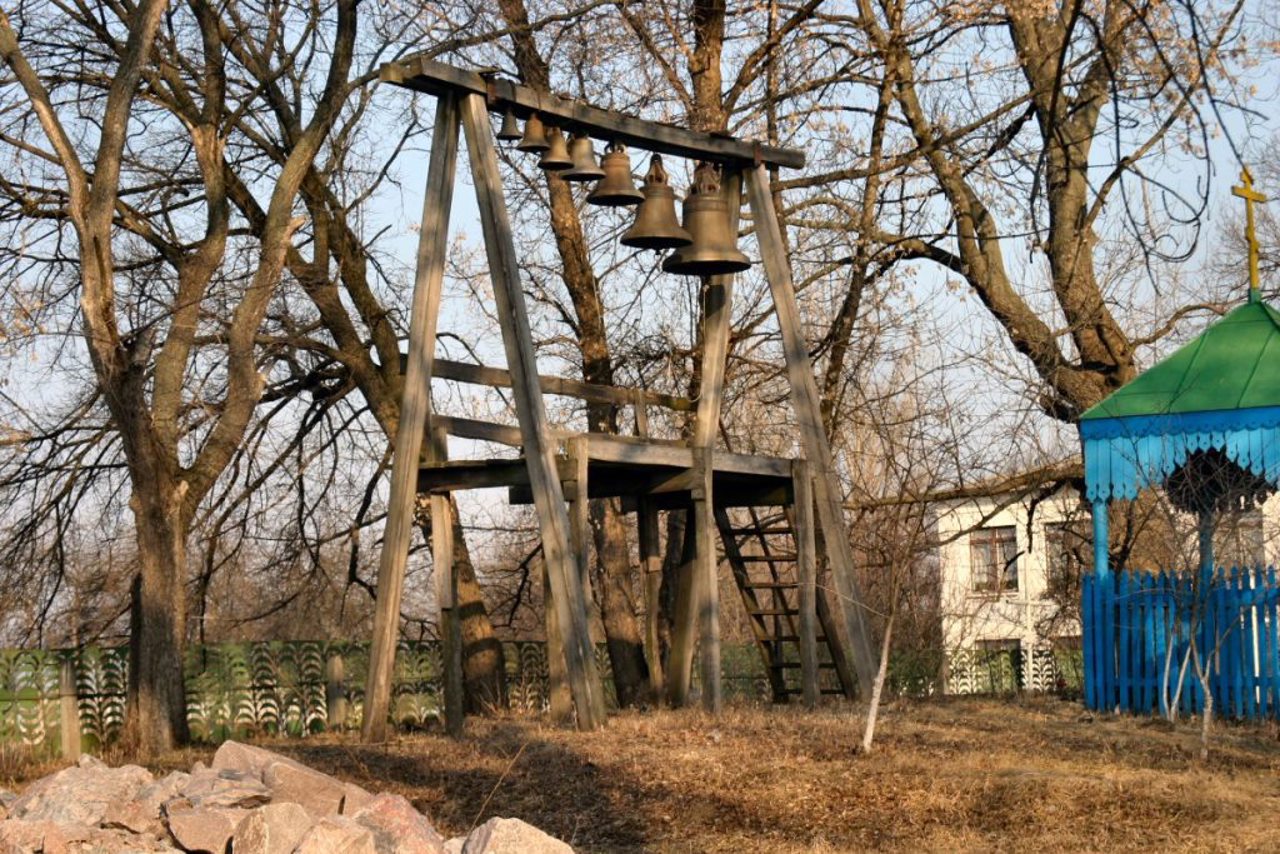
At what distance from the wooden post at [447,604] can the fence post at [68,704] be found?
4.84 m

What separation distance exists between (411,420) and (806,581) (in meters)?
3.48

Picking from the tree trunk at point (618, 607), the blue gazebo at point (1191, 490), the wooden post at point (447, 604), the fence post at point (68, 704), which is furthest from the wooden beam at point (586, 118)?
the fence post at point (68, 704)

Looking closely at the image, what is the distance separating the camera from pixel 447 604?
12.1m

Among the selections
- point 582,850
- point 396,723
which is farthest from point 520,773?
point 396,723

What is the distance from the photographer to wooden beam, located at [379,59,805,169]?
11.5 meters

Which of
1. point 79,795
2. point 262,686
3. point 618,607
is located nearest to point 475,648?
point 618,607

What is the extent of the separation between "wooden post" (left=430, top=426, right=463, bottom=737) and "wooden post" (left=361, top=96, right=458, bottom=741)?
41 centimetres

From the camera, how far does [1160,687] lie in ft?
46.8

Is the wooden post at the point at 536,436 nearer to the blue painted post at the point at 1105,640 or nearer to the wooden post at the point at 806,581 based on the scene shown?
the wooden post at the point at 806,581

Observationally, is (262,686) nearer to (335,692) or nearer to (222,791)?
(335,692)

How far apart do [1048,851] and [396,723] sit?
41.2ft

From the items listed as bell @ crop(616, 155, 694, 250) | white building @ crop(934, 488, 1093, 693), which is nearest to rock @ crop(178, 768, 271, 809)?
bell @ crop(616, 155, 694, 250)

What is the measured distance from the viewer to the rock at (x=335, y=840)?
6148mm

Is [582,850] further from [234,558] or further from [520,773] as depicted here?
[234,558]
